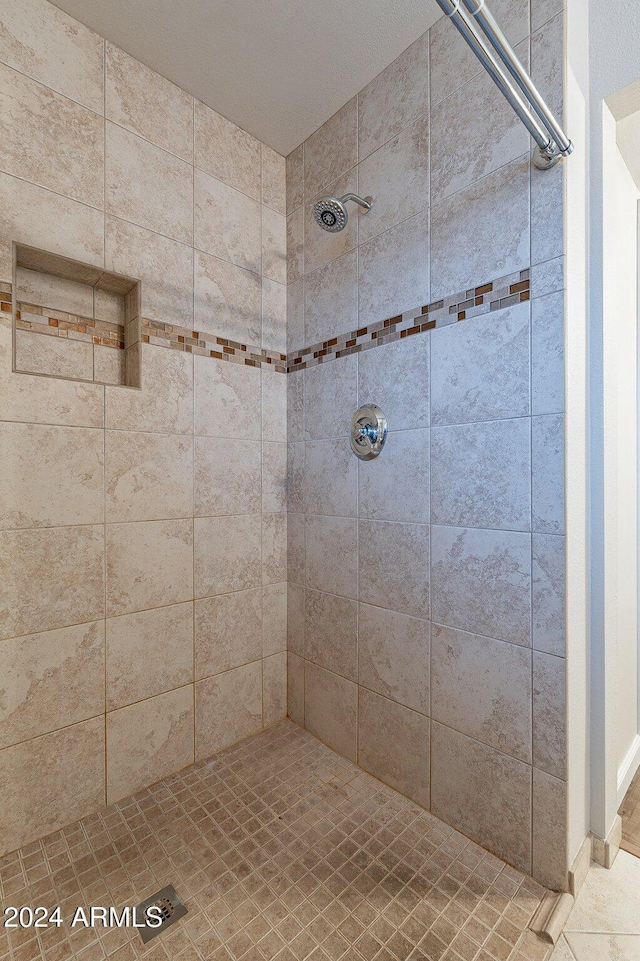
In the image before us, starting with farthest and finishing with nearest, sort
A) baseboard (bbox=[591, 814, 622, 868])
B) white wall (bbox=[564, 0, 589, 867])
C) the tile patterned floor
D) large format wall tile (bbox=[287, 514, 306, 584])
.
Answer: large format wall tile (bbox=[287, 514, 306, 584]) < baseboard (bbox=[591, 814, 622, 868]) < white wall (bbox=[564, 0, 589, 867]) < the tile patterned floor

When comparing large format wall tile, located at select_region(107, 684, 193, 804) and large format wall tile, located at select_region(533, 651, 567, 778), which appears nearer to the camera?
large format wall tile, located at select_region(533, 651, 567, 778)

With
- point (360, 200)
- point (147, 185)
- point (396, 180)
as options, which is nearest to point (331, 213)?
point (360, 200)

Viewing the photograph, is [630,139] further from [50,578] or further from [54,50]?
[50,578]

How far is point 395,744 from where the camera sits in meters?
1.49

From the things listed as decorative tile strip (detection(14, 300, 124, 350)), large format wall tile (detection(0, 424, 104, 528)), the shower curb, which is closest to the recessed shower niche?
decorative tile strip (detection(14, 300, 124, 350))

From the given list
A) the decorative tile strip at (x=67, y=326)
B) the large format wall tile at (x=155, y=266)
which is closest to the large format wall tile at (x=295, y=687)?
the large format wall tile at (x=155, y=266)

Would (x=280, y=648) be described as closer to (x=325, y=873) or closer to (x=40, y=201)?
(x=325, y=873)

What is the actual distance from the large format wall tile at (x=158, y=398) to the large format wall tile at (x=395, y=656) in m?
0.94

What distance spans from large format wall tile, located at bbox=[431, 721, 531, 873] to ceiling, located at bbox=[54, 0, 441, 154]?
2.14 meters

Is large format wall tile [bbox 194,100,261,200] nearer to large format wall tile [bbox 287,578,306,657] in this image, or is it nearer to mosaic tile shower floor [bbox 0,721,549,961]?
large format wall tile [bbox 287,578,306,657]

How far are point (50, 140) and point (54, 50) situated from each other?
0.87 ft

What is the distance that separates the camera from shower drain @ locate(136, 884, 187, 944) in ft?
3.44

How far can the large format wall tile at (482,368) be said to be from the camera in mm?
1177

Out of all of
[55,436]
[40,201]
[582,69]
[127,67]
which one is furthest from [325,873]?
[127,67]
